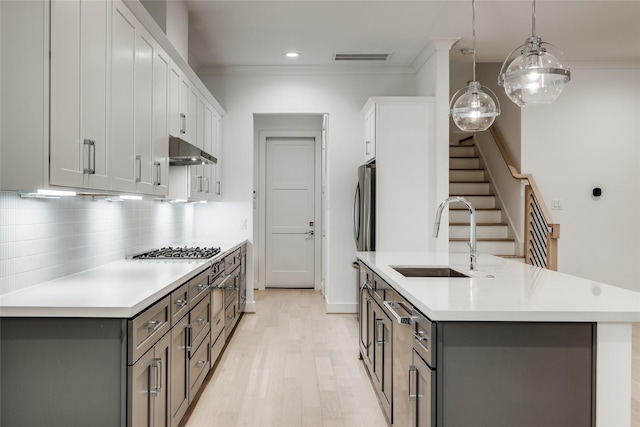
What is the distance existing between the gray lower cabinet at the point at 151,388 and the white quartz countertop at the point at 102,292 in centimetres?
24

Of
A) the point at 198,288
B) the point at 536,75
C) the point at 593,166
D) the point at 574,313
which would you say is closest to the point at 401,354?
the point at 574,313

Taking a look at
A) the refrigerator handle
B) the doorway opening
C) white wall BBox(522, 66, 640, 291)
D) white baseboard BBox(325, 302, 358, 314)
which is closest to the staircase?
white wall BBox(522, 66, 640, 291)

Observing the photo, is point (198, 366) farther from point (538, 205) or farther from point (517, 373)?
point (538, 205)

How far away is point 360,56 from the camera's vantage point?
5.14 m

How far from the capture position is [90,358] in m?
1.78

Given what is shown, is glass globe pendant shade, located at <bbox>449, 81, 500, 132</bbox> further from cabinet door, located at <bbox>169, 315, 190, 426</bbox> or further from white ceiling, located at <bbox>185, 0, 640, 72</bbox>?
cabinet door, located at <bbox>169, 315, 190, 426</bbox>

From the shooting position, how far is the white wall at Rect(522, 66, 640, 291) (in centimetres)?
554

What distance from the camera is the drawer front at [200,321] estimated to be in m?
2.81

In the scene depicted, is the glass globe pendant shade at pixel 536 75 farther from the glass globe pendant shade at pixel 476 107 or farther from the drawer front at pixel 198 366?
the drawer front at pixel 198 366

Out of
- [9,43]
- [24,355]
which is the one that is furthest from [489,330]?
[9,43]

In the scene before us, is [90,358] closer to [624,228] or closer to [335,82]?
[335,82]

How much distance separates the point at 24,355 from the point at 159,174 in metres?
1.48

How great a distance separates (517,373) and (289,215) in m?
5.64

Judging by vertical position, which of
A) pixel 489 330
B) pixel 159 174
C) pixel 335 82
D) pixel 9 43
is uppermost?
pixel 335 82
